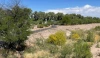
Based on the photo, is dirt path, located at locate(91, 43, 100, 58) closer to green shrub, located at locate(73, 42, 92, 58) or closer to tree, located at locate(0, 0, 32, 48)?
green shrub, located at locate(73, 42, 92, 58)

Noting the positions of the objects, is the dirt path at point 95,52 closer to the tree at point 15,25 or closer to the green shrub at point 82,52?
the green shrub at point 82,52

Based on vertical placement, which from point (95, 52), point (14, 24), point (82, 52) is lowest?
point (95, 52)

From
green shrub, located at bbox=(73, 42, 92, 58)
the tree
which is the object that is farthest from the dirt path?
the tree

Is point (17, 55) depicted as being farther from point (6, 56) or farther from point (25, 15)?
point (25, 15)

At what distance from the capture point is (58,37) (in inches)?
1198

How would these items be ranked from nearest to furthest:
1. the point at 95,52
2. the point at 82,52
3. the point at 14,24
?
1. the point at 82,52
2. the point at 95,52
3. the point at 14,24

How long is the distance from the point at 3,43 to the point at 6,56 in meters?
2.96

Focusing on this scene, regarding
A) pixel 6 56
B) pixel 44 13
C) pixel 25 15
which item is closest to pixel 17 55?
pixel 6 56

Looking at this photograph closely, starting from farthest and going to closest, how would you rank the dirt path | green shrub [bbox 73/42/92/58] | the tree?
the tree
the dirt path
green shrub [bbox 73/42/92/58]

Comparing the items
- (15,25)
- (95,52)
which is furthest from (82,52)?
(15,25)

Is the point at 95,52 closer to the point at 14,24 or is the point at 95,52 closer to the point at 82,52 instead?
the point at 82,52

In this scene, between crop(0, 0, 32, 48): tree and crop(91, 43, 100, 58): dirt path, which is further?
crop(0, 0, 32, 48): tree

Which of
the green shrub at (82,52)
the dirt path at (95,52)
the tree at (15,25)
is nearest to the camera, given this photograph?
the green shrub at (82,52)

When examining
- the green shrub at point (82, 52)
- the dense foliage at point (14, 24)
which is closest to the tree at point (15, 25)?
the dense foliage at point (14, 24)
